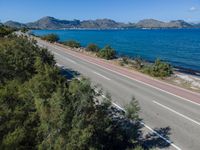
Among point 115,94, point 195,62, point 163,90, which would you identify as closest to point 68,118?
point 115,94

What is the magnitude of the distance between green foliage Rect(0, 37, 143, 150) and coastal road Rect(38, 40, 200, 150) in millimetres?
2785

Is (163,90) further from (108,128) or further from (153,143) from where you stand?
(108,128)

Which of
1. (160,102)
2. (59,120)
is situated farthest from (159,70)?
(59,120)

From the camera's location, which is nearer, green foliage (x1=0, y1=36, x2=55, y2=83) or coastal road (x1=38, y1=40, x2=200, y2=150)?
coastal road (x1=38, y1=40, x2=200, y2=150)

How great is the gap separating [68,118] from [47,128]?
0.77 m

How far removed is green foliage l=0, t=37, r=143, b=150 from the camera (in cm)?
964

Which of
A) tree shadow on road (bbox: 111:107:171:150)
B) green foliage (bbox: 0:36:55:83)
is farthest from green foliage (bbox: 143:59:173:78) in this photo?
tree shadow on road (bbox: 111:107:171:150)

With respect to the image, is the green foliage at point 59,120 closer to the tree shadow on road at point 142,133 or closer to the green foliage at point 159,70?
the tree shadow on road at point 142,133

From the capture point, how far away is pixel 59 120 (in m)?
9.87

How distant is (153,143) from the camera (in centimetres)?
1332

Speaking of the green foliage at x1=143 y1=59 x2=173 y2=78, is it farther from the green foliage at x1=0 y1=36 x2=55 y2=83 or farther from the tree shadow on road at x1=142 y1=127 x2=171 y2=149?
the tree shadow on road at x1=142 y1=127 x2=171 y2=149

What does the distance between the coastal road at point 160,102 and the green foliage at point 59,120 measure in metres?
2.79

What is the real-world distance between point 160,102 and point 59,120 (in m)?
11.0

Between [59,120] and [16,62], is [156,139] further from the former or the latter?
[16,62]
